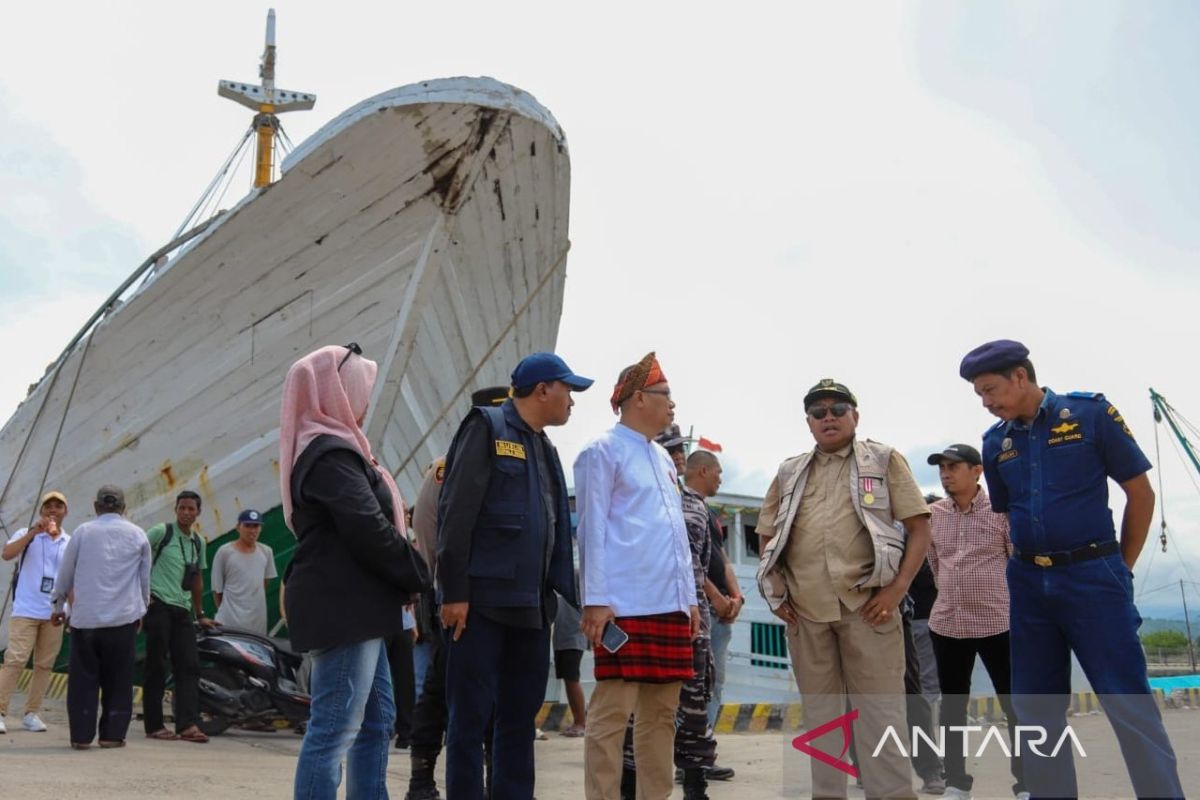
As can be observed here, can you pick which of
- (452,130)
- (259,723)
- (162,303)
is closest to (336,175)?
(452,130)

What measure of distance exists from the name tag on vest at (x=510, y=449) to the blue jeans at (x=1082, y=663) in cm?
156

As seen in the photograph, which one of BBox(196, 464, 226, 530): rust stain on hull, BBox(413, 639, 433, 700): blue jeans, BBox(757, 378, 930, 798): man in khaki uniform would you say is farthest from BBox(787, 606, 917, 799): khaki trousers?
BBox(196, 464, 226, 530): rust stain on hull

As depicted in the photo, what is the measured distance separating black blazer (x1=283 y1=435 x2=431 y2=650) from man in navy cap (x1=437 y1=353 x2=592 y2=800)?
0.73 ft

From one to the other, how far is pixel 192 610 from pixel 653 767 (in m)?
4.42

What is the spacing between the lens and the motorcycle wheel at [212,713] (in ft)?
22.2

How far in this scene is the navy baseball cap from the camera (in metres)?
3.50

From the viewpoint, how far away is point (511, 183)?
9227 millimetres

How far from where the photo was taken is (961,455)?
15.5ft

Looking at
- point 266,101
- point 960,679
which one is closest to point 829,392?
point 960,679

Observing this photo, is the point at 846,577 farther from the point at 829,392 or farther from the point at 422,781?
the point at 422,781

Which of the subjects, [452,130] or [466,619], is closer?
[466,619]

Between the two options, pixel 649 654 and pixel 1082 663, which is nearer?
pixel 1082 663

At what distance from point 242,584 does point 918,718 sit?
4.81 metres

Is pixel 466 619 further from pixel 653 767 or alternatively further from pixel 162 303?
pixel 162 303
